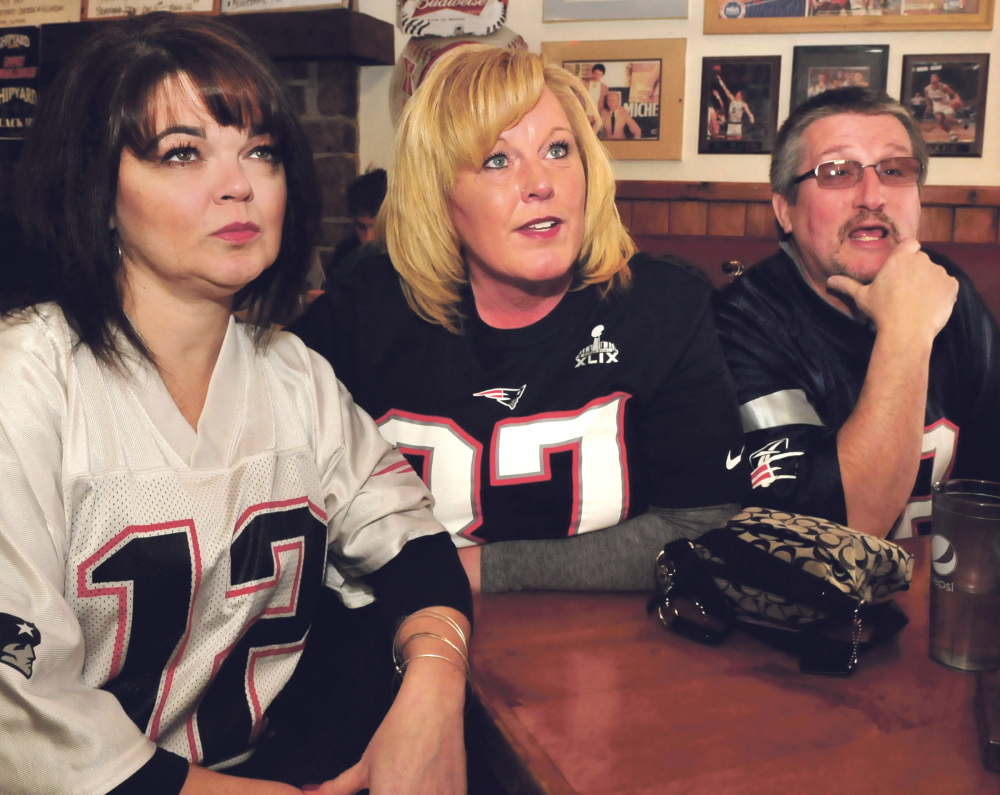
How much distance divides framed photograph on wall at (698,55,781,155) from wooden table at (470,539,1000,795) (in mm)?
2331

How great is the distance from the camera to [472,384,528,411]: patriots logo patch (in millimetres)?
1404

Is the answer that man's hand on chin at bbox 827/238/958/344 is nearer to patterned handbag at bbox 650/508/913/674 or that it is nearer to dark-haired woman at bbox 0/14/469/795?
patterned handbag at bbox 650/508/913/674

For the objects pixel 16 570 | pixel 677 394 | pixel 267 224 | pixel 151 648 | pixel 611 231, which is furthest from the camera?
pixel 611 231

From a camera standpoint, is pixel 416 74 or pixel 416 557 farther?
pixel 416 74

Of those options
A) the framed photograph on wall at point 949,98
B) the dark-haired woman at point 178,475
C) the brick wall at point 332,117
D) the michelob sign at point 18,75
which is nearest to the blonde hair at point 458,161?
the dark-haired woman at point 178,475

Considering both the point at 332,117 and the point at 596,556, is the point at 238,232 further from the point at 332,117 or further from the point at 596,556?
the point at 332,117

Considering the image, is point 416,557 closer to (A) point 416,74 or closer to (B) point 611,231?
Result: (B) point 611,231

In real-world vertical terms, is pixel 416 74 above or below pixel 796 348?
above

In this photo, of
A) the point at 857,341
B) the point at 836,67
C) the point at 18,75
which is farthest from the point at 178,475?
the point at 18,75

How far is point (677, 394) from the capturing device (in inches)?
55.0

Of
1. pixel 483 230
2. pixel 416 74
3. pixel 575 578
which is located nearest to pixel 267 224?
pixel 483 230

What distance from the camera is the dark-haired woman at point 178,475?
35.4 inches

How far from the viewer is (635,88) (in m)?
3.10

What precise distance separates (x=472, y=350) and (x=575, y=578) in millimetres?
452
